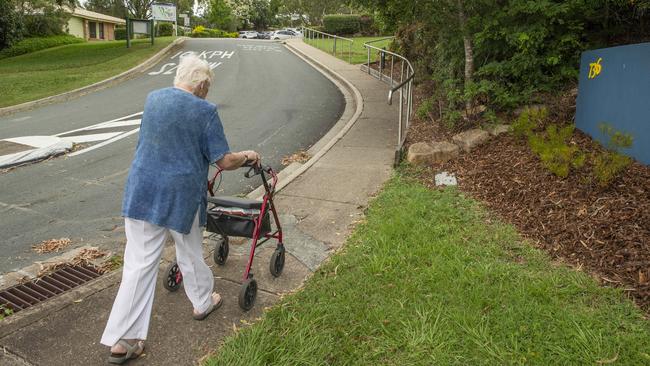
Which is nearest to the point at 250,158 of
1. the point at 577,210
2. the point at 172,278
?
the point at 172,278

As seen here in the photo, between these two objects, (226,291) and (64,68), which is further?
(64,68)

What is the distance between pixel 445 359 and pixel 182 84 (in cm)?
231

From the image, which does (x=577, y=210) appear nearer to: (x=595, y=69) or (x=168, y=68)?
(x=595, y=69)

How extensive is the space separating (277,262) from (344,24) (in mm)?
37639

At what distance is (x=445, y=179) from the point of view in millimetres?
6484

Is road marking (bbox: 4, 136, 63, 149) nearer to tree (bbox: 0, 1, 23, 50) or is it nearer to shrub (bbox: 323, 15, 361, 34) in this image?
tree (bbox: 0, 1, 23, 50)

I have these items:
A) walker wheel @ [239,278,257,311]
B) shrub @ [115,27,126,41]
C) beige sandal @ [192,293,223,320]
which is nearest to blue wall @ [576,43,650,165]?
walker wheel @ [239,278,257,311]

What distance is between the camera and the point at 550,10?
7078 millimetres

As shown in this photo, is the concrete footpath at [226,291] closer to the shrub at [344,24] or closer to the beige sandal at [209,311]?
the beige sandal at [209,311]

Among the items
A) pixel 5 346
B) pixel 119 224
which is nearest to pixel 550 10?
pixel 119 224

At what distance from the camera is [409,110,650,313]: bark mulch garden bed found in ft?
13.1

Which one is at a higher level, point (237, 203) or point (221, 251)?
point (237, 203)

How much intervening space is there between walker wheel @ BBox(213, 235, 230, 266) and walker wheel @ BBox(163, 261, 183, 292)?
441 millimetres

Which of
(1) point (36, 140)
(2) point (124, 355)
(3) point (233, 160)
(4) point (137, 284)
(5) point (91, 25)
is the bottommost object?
(1) point (36, 140)
